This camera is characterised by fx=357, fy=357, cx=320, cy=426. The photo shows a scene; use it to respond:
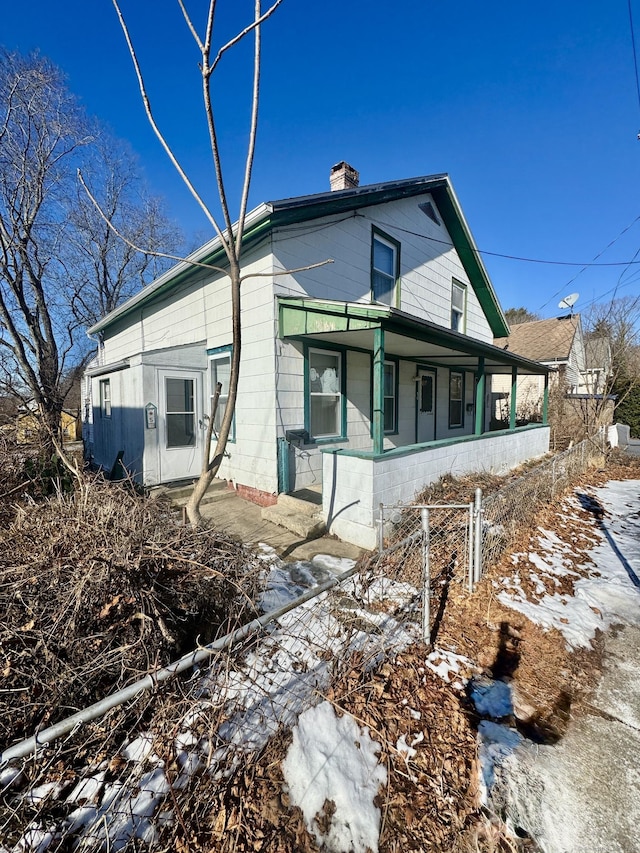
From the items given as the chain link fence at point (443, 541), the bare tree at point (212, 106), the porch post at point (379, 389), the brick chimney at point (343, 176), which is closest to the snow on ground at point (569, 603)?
the chain link fence at point (443, 541)

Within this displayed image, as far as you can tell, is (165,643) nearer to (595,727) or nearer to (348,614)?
(348,614)

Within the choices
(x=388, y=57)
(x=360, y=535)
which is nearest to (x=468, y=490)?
(x=360, y=535)

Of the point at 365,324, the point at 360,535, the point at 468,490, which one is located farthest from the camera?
the point at 468,490

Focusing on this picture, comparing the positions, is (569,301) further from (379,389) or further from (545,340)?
(379,389)

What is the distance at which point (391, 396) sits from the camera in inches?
358

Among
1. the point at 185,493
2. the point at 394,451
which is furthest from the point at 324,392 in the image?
the point at 185,493

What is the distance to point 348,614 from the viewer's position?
3.23m

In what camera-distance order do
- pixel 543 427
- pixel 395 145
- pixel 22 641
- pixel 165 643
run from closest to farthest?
pixel 22 641 < pixel 165 643 < pixel 395 145 < pixel 543 427

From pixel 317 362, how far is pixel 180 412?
2.91m

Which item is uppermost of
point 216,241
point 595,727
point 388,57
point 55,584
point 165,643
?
point 388,57

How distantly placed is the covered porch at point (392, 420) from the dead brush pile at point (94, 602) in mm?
2536

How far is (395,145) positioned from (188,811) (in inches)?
527

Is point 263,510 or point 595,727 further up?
point 263,510

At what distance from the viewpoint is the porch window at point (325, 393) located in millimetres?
6887
